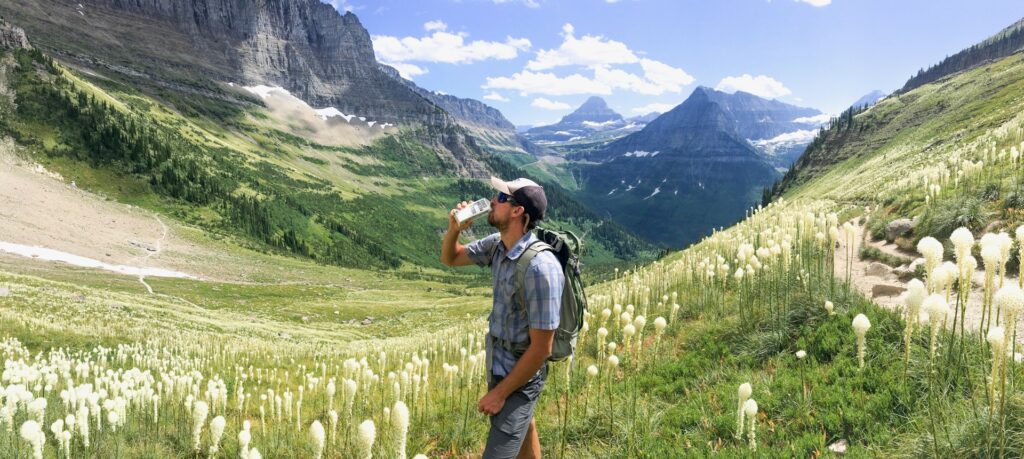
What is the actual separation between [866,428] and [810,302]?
11.4 ft

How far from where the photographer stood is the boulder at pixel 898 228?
48.4 feet

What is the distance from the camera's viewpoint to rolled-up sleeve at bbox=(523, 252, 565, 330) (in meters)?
4.38

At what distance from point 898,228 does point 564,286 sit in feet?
49.5

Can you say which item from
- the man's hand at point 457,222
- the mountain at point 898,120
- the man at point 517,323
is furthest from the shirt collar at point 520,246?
the mountain at point 898,120

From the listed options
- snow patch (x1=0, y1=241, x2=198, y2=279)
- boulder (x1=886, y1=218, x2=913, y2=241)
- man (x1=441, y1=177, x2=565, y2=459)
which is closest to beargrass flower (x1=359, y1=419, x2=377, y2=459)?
man (x1=441, y1=177, x2=565, y2=459)

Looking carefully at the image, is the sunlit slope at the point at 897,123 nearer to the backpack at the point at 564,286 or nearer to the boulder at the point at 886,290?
the boulder at the point at 886,290

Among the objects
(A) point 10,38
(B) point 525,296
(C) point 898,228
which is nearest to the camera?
(B) point 525,296

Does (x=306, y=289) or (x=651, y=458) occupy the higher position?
(x=651, y=458)

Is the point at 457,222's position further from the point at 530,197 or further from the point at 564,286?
the point at 564,286

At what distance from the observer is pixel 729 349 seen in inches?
341

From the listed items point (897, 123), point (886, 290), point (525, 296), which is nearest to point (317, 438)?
point (525, 296)

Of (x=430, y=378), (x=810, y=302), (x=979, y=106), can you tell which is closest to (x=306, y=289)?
(x=430, y=378)

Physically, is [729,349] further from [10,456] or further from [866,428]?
[10,456]

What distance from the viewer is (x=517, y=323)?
191 inches
